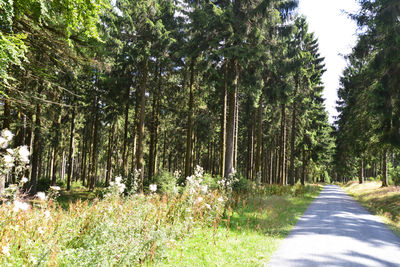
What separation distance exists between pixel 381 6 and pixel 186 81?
13121 millimetres

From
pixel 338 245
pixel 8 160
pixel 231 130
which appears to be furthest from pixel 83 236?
pixel 231 130

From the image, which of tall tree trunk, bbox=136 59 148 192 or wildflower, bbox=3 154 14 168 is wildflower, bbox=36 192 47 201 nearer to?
wildflower, bbox=3 154 14 168

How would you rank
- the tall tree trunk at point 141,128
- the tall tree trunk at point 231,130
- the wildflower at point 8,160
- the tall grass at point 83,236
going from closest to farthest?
the wildflower at point 8,160, the tall grass at point 83,236, the tall tree trunk at point 231,130, the tall tree trunk at point 141,128

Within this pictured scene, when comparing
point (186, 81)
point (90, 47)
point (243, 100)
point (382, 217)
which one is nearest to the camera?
point (90, 47)

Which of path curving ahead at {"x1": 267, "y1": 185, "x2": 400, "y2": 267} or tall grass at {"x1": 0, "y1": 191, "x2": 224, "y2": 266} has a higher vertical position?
tall grass at {"x1": 0, "y1": 191, "x2": 224, "y2": 266}

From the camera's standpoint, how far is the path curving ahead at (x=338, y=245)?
16.8ft

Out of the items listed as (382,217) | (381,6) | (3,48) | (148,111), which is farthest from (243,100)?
(3,48)

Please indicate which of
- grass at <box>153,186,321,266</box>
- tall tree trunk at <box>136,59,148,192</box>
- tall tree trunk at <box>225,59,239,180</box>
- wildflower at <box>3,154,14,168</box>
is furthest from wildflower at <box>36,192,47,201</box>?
tall tree trunk at <box>136,59,148,192</box>

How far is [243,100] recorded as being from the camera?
24172 millimetres

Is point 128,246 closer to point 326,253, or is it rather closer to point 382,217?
point 326,253

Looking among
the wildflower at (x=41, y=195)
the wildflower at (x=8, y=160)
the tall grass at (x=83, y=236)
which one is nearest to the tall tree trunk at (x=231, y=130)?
the tall grass at (x=83, y=236)

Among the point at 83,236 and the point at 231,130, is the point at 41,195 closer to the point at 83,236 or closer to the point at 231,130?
the point at 83,236

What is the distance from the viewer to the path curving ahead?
511 cm

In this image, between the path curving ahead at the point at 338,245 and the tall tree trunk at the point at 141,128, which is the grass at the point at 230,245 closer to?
the path curving ahead at the point at 338,245
